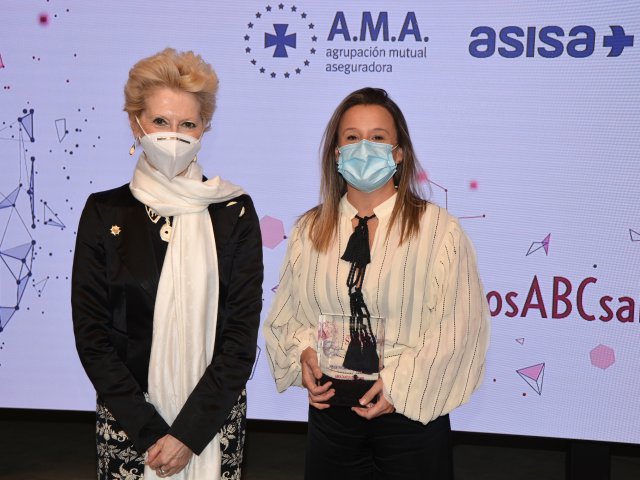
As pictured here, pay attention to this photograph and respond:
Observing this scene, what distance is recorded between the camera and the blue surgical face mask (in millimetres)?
2314

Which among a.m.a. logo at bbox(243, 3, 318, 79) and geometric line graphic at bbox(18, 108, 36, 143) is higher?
a.m.a. logo at bbox(243, 3, 318, 79)

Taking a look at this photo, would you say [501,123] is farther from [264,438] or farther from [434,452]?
[264,438]

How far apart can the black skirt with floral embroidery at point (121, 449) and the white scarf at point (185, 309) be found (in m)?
0.03

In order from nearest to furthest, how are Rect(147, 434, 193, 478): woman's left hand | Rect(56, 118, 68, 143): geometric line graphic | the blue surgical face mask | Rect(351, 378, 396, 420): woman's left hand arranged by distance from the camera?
1. Rect(147, 434, 193, 478): woman's left hand
2. Rect(351, 378, 396, 420): woman's left hand
3. the blue surgical face mask
4. Rect(56, 118, 68, 143): geometric line graphic

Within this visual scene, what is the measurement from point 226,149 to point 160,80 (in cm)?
116

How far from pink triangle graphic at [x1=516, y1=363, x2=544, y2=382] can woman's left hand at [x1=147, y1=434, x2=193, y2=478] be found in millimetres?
1580

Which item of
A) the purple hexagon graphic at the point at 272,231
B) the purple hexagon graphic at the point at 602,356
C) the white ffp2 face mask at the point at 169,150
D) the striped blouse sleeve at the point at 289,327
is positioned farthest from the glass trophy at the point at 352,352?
the purple hexagon graphic at the point at 602,356

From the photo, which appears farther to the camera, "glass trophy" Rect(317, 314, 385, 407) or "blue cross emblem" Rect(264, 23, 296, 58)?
"blue cross emblem" Rect(264, 23, 296, 58)

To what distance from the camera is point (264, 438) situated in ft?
15.5

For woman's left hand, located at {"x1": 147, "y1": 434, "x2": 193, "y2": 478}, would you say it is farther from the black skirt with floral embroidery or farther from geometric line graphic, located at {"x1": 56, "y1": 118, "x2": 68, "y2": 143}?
geometric line graphic, located at {"x1": 56, "y1": 118, "x2": 68, "y2": 143}

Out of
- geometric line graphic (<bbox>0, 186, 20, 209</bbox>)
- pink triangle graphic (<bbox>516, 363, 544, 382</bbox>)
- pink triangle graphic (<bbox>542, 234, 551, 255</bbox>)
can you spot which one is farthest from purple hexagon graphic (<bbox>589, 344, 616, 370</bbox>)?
geometric line graphic (<bbox>0, 186, 20, 209</bbox>)

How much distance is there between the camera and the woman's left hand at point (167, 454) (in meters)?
2.11

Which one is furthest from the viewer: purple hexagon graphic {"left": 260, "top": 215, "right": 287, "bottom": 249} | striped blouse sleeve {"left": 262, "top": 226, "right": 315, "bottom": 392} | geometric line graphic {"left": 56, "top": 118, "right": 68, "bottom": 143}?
geometric line graphic {"left": 56, "top": 118, "right": 68, "bottom": 143}

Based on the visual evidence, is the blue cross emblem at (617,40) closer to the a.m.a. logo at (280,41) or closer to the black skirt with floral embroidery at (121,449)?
the a.m.a. logo at (280,41)
